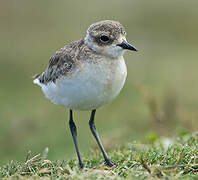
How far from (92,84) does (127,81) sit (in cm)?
946

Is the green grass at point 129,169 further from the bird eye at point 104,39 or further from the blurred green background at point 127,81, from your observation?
the blurred green background at point 127,81

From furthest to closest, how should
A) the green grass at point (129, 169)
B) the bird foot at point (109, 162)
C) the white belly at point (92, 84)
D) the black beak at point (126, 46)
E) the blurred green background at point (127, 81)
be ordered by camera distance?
the blurred green background at point (127, 81) < the bird foot at point (109, 162) < the black beak at point (126, 46) < the white belly at point (92, 84) < the green grass at point (129, 169)

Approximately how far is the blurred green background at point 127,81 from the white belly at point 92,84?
2.45 m

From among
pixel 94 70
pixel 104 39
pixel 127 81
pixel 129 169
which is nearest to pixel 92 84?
pixel 94 70

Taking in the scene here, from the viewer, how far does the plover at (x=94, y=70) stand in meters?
5.58

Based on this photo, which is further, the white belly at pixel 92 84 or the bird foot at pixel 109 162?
the bird foot at pixel 109 162

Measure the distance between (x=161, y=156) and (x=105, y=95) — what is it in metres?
1.00

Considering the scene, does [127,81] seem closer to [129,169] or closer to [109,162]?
[109,162]

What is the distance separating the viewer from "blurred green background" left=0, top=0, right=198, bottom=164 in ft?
32.8

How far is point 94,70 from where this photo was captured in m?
5.58

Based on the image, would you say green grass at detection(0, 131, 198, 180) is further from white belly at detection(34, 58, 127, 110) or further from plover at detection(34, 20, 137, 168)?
white belly at detection(34, 58, 127, 110)

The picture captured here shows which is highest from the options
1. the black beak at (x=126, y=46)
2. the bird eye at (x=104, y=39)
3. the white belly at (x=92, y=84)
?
the bird eye at (x=104, y=39)

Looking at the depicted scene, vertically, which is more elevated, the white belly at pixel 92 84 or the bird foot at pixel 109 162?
the white belly at pixel 92 84

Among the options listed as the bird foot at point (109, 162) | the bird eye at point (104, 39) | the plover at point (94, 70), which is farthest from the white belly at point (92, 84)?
the bird foot at point (109, 162)
